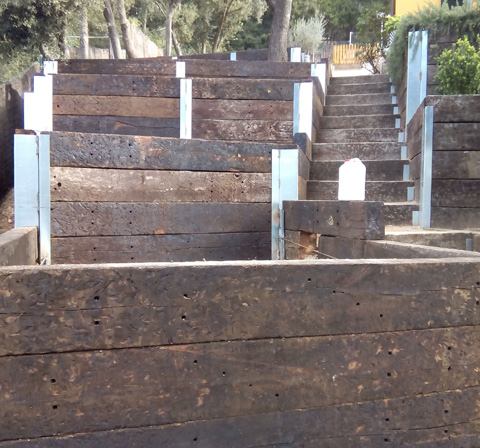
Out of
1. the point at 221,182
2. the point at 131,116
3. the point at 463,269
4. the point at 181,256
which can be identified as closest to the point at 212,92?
the point at 131,116

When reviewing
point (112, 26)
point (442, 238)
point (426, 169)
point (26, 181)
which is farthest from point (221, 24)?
point (442, 238)

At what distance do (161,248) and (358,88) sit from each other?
20.1 ft

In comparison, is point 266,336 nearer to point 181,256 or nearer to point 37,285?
point 37,285

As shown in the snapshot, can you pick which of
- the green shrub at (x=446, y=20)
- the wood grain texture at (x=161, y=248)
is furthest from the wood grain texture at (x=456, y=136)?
the green shrub at (x=446, y=20)

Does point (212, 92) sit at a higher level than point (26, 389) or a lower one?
higher

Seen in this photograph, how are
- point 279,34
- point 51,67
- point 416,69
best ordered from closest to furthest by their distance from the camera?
point 416,69 < point 51,67 < point 279,34

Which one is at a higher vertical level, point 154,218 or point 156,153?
point 156,153

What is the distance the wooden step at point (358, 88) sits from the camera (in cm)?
844

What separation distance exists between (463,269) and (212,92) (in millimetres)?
4624

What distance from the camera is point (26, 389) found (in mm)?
1549

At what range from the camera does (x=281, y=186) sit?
14.3 ft

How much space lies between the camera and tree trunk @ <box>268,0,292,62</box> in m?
9.92

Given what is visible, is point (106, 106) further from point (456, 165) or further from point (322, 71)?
point (322, 71)

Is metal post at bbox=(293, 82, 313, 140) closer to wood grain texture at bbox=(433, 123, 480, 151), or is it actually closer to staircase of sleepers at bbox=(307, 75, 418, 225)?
staircase of sleepers at bbox=(307, 75, 418, 225)
